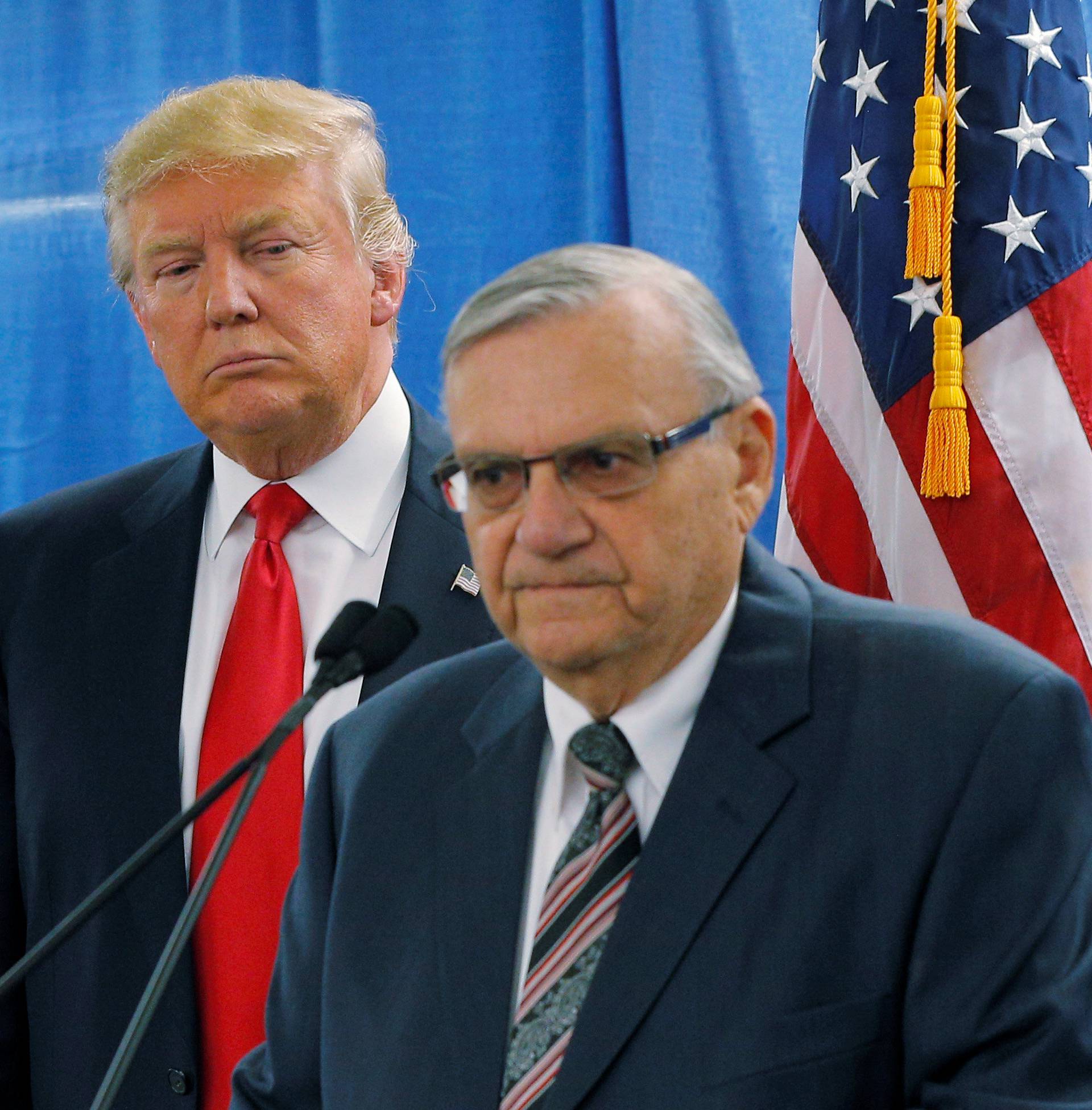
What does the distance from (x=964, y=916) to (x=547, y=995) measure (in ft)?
1.13

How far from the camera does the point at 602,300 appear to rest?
130cm

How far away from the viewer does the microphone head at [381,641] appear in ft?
4.12

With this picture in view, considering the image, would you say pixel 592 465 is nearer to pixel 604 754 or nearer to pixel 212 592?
pixel 604 754

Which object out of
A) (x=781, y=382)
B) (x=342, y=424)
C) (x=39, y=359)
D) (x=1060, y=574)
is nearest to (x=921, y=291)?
(x=1060, y=574)

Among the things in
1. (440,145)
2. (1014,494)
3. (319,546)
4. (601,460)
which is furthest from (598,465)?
(440,145)

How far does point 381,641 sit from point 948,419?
1265 millimetres

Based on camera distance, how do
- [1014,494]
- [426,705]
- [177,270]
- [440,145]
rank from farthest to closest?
[440,145] → [1014,494] → [177,270] → [426,705]

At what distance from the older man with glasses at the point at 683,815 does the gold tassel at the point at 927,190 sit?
0.94 meters

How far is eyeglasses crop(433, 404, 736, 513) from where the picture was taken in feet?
4.20

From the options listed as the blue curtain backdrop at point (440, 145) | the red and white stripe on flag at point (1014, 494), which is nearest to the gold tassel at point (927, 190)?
the red and white stripe on flag at point (1014, 494)

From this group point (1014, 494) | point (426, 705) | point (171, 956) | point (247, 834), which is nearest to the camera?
point (171, 956)

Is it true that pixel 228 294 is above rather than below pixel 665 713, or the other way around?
above

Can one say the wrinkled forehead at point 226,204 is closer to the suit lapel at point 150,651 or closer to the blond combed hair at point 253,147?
the blond combed hair at point 253,147

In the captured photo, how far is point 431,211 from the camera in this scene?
311 centimetres
